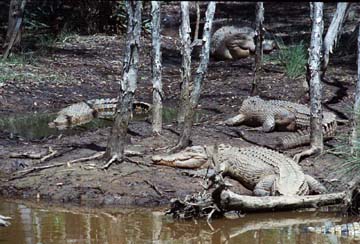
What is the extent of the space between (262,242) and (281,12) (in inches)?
630

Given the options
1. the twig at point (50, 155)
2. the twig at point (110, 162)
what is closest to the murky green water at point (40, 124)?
the twig at point (50, 155)

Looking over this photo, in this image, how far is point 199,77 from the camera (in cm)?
737

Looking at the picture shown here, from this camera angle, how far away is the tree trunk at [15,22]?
1318 cm

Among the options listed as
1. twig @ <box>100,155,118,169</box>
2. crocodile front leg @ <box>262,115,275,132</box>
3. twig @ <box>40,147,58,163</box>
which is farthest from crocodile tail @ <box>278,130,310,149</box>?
twig @ <box>40,147,58,163</box>

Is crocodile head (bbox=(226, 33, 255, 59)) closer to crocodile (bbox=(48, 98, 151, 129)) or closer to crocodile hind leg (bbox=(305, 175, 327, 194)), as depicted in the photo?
crocodile (bbox=(48, 98, 151, 129))

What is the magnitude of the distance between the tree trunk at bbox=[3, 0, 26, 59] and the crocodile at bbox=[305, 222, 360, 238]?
28.8 feet

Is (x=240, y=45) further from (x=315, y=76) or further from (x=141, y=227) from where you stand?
(x=141, y=227)

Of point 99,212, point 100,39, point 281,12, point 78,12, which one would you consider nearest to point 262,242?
point 99,212

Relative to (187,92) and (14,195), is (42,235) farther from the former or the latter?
(187,92)

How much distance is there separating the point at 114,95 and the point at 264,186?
5811 millimetres

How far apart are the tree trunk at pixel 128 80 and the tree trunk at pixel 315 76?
1884 mm

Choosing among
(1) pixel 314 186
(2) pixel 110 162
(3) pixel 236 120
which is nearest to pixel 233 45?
(3) pixel 236 120

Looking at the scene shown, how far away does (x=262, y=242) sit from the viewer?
5324mm

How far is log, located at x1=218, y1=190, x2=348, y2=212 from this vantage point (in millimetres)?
5879
